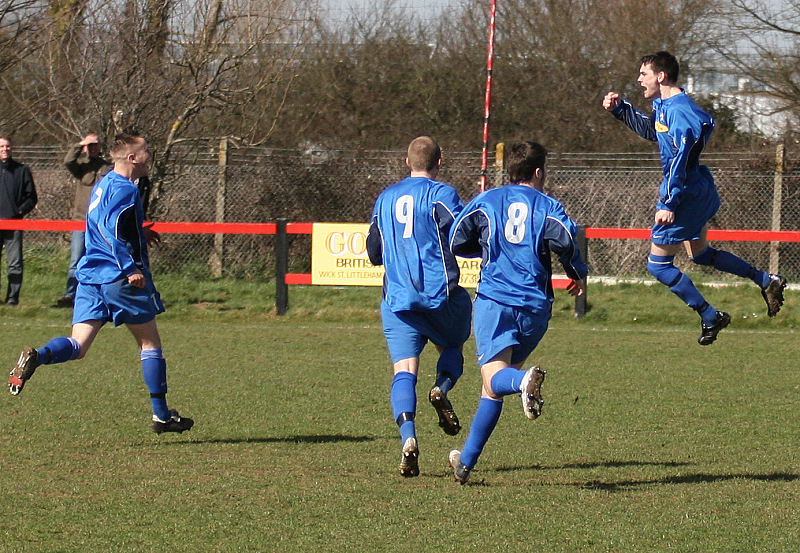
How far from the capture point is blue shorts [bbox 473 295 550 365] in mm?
5910

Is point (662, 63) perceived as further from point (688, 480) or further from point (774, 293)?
point (688, 480)

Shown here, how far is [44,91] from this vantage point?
18.8 metres

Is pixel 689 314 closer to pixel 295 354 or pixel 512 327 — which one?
pixel 295 354

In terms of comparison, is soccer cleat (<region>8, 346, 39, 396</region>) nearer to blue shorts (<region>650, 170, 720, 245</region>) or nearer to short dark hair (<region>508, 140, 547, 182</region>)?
short dark hair (<region>508, 140, 547, 182</region>)

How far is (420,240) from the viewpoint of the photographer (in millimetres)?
6211

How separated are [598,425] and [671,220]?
1.49 meters

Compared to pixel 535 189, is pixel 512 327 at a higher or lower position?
lower

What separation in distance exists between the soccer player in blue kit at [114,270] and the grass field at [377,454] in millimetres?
569

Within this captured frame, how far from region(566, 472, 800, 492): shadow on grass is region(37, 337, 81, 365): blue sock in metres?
3.09

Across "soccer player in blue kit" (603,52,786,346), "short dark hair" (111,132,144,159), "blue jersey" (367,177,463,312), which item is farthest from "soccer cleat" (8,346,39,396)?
"soccer player in blue kit" (603,52,786,346)

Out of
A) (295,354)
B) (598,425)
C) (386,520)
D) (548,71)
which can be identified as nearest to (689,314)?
(295,354)

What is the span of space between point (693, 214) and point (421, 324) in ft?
7.16

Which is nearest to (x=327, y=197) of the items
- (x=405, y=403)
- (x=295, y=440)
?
(x=295, y=440)

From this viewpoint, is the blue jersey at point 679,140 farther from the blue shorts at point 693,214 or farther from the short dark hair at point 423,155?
the short dark hair at point 423,155
